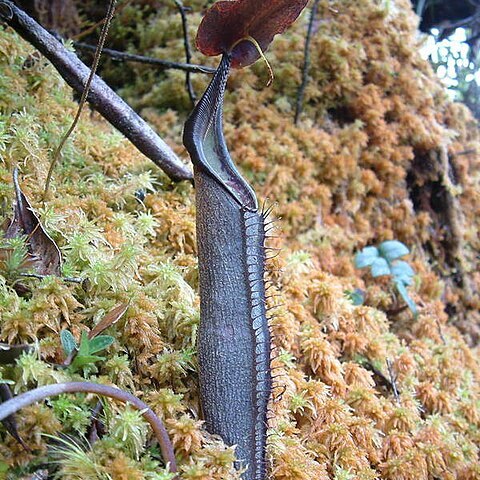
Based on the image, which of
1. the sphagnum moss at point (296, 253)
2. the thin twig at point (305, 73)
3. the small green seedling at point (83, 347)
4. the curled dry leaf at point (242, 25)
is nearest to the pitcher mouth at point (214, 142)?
the curled dry leaf at point (242, 25)

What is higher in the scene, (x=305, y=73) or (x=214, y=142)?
(x=305, y=73)

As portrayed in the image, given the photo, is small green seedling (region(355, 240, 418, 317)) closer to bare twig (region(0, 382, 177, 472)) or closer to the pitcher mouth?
the pitcher mouth

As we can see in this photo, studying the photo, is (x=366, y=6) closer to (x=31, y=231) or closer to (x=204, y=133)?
(x=204, y=133)

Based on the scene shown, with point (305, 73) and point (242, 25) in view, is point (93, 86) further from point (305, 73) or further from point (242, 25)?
point (305, 73)

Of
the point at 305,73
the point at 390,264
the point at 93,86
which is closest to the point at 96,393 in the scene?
the point at 93,86

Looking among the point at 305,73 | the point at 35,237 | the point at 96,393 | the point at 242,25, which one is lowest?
the point at 96,393

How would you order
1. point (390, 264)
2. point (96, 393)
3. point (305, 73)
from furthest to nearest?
point (305, 73), point (390, 264), point (96, 393)

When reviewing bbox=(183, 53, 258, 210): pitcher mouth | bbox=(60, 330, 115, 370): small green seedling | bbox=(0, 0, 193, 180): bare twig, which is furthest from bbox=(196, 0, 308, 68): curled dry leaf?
bbox=(60, 330, 115, 370): small green seedling

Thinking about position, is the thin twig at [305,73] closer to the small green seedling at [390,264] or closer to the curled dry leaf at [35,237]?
the small green seedling at [390,264]
